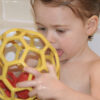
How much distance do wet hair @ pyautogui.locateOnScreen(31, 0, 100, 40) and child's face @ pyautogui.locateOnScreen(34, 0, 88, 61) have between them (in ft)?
0.04

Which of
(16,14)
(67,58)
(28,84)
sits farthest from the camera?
(16,14)

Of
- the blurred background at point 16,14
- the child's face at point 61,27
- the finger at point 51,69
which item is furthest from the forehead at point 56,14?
the blurred background at point 16,14

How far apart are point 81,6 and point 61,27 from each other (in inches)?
4.3

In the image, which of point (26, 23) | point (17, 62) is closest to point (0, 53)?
point (17, 62)

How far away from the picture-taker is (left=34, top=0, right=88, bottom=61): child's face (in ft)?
3.22

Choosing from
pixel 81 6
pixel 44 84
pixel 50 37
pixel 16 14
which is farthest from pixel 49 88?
pixel 16 14

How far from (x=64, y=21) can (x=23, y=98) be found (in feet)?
1.02

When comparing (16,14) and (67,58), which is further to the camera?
(16,14)

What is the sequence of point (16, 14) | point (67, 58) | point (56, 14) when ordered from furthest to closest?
point (16, 14), point (67, 58), point (56, 14)

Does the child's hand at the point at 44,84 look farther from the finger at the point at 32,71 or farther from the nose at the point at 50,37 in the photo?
the nose at the point at 50,37

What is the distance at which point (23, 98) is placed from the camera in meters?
0.89

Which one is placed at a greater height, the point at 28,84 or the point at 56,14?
the point at 56,14

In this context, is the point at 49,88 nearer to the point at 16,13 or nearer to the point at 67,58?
the point at 67,58

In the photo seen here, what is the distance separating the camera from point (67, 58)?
1122 millimetres
